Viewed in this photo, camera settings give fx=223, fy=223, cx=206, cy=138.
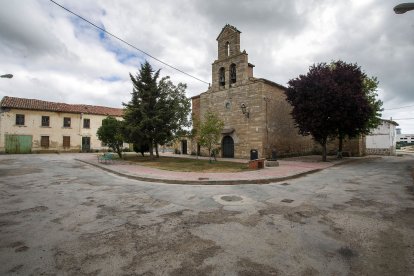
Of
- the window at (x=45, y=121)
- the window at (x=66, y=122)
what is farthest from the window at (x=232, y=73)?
the window at (x=45, y=121)

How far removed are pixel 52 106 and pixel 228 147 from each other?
27.1 meters

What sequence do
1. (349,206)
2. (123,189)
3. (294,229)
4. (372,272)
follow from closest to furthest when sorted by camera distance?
(372,272) → (294,229) → (349,206) → (123,189)

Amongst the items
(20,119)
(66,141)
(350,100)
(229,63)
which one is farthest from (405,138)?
(20,119)

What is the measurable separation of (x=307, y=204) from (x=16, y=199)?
8388mm

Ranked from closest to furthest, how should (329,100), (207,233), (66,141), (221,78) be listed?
(207,233) < (329,100) < (221,78) < (66,141)

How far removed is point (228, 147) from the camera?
73.7 feet

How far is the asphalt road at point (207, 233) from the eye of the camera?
3.09 m

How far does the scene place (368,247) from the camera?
363 centimetres

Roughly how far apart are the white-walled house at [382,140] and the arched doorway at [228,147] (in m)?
21.7

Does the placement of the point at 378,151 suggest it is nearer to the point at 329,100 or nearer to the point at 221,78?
the point at 329,100

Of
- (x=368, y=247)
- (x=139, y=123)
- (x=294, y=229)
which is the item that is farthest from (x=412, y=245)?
(x=139, y=123)

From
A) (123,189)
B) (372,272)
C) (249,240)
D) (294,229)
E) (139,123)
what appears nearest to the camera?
(372,272)

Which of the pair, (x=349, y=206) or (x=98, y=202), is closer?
(x=349, y=206)

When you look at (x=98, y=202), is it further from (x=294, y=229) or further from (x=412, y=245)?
(x=412, y=245)
